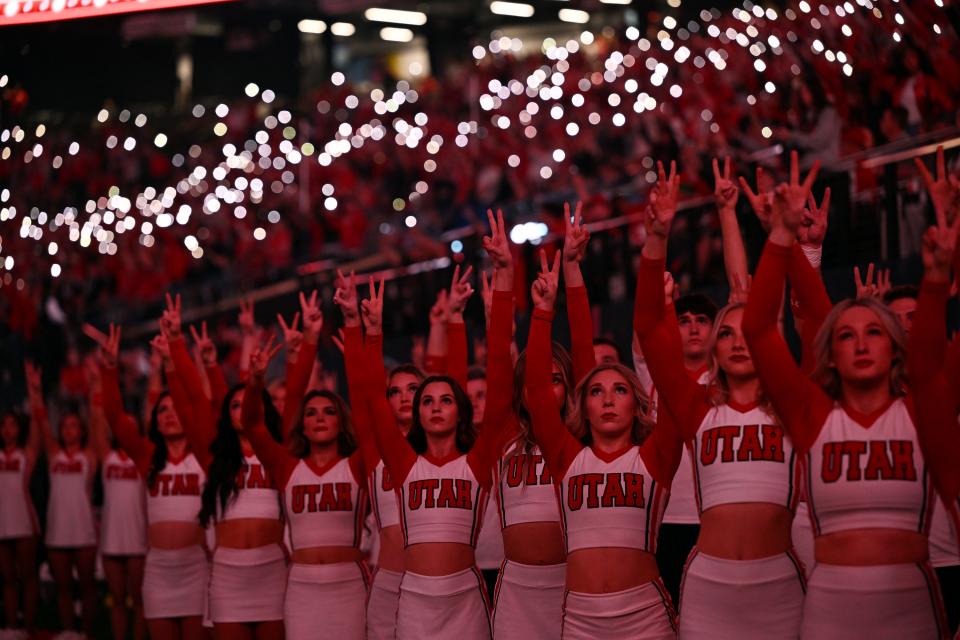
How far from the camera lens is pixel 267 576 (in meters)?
6.29

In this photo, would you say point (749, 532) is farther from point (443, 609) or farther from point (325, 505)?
point (325, 505)

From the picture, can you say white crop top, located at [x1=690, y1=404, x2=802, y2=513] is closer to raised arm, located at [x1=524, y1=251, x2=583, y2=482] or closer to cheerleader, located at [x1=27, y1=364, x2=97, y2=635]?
raised arm, located at [x1=524, y1=251, x2=583, y2=482]

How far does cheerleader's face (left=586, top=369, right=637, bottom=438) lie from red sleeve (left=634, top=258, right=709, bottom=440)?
0.67ft

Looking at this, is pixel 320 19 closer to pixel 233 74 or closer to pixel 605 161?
pixel 233 74

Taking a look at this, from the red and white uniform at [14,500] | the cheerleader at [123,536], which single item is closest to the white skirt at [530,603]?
the cheerleader at [123,536]

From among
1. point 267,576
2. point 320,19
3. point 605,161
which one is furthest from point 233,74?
point 267,576

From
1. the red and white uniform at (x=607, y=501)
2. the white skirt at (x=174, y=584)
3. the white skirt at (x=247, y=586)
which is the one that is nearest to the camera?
the red and white uniform at (x=607, y=501)

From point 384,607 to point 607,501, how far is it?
1.47m

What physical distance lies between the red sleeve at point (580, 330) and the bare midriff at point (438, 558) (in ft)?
2.72

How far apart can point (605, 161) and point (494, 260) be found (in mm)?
7011

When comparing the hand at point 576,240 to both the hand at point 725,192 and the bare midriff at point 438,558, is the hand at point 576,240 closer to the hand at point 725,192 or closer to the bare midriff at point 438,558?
the hand at point 725,192

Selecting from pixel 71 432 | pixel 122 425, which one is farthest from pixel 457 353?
pixel 71 432

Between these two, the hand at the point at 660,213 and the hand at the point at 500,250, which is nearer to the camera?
the hand at the point at 660,213

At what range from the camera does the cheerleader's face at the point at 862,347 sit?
154 inches
